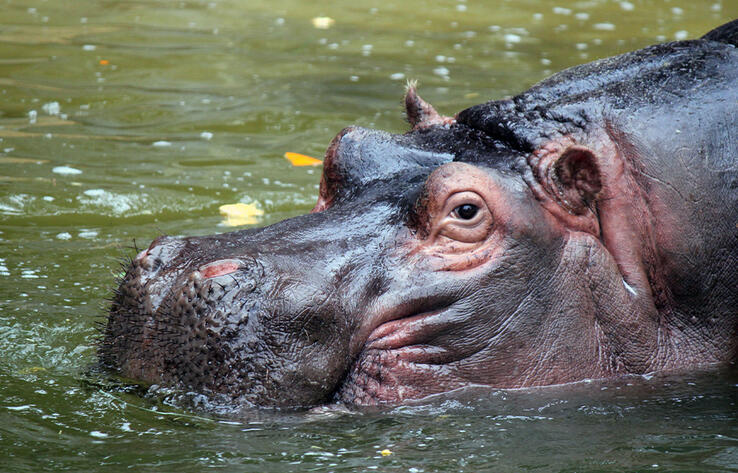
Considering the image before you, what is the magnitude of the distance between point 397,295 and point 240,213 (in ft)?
12.5

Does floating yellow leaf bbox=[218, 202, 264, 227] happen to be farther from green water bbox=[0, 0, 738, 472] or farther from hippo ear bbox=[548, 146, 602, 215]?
hippo ear bbox=[548, 146, 602, 215]

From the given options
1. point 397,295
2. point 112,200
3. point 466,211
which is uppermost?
point 112,200

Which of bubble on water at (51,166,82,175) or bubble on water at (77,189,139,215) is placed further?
bubble on water at (51,166,82,175)

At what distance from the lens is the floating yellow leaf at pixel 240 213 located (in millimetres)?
8039

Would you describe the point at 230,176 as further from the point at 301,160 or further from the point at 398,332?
the point at 398,332

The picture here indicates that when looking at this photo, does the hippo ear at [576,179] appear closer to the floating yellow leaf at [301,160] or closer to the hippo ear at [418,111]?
the hippo ear at [418,111]

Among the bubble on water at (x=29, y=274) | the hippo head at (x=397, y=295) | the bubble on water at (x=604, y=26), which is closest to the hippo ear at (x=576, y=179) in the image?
the hippo head at (x=397, y=295)

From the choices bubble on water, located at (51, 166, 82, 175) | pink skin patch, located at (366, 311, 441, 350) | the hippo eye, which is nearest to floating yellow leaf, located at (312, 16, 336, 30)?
bubble on water, located at (51, 166, 82, 175)

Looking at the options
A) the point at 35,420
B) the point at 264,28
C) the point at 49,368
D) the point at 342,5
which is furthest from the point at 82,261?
the point at 342,5

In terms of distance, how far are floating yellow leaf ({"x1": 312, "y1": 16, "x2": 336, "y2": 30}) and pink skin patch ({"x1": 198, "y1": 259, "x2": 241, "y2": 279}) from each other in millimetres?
11117

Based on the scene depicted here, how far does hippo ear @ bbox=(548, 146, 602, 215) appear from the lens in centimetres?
487

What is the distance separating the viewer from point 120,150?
9789 millimetres

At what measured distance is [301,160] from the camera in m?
9.74

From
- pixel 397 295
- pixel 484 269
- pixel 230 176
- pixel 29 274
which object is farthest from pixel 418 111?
pixel 230 176
